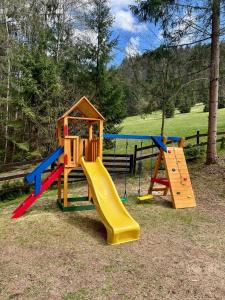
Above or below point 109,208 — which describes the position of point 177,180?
above

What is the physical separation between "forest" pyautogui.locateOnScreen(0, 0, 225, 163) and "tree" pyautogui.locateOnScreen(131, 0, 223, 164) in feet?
3.06

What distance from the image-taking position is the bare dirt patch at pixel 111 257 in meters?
3.26

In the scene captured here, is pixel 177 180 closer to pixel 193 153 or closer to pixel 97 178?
pixel 97 178

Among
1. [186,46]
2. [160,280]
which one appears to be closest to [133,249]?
[160,280]

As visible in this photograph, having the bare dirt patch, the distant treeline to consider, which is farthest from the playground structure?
the distant treeline

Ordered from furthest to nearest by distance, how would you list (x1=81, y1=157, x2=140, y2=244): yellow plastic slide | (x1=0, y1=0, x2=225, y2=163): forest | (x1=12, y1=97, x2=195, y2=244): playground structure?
(x1=0, y1=0, x2=225, y2=163): forest
(x1=12, y1=97, x2=195, y2=244): playground structure
(x1=81, y1=157, x2=140, y2=244): yellow plastic slide

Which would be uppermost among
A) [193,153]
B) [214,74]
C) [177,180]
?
[214,74]

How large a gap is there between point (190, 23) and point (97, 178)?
20.8ft

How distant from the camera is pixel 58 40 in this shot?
15.9 meters

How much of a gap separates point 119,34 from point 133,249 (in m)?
15.1

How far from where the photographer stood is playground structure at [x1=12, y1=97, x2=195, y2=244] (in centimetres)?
482

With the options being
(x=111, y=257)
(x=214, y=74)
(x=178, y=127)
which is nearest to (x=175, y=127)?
(x=178, y=127)

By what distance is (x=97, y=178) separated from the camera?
579 cm

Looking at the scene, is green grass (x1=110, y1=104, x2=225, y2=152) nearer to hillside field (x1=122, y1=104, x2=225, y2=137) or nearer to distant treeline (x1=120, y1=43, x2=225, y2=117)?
hillside field (x1=122, y1=104, x2=225, y2=137)
